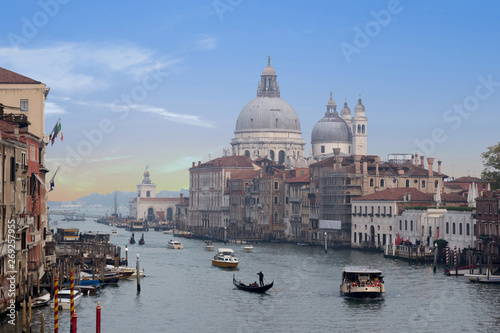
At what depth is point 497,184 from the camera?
269 feet

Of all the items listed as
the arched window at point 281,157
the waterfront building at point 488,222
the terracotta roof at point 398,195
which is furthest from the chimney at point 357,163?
the arched window at point 281,157

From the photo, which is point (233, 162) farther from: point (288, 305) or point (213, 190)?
point (288, 305)

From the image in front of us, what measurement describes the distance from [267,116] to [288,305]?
13321 cm

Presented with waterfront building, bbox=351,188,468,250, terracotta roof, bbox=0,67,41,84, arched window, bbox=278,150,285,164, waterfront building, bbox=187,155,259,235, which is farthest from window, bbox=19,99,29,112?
arched window, bbox=278,150,285,164

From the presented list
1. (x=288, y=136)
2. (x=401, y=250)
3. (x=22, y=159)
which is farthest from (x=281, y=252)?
(x=288, y=136)

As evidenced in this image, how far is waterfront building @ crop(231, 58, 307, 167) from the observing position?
18212cm

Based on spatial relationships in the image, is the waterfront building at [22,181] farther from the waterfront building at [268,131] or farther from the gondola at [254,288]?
the waterfront building at [268,131]

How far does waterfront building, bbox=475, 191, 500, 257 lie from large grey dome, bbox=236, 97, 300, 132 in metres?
112

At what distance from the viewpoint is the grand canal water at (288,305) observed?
1708 inches

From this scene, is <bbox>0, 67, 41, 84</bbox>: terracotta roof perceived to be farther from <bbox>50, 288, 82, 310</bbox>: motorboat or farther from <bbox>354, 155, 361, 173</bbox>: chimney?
<bbox>354, 155, 361, 173</bbox>: chimney

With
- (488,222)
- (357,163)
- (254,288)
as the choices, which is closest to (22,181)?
(254,288)

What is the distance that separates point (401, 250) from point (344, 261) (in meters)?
5.28

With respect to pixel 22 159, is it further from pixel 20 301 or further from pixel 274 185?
pixel 274 185

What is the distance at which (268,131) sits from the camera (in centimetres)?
18212
